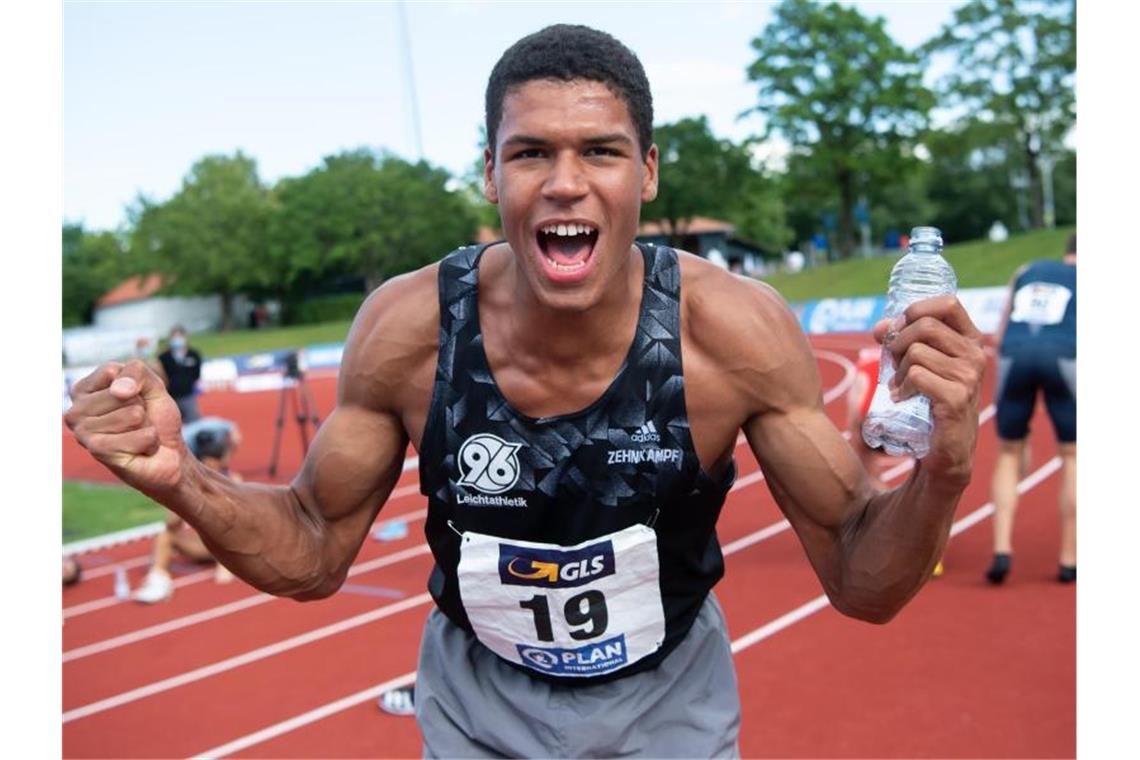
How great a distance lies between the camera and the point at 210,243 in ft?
163

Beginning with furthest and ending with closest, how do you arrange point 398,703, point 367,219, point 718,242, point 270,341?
point 718,242 < point 367,219 < point 270,341 < point 398,703

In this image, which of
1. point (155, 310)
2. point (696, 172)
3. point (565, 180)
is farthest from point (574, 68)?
point (155, 310)

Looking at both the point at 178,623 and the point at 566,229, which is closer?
the point at 566,229

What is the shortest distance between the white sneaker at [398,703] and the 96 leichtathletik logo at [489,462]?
3065mm

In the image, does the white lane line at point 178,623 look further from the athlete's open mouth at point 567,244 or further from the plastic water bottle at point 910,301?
the plastic water bottle at point 910,301

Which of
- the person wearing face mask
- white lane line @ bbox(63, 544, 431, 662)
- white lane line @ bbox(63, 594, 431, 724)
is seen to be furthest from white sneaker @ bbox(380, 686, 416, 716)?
the person wearing face mask

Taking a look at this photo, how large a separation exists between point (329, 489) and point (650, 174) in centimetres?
98

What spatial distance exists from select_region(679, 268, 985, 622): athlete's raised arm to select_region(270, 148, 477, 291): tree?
40.3 m

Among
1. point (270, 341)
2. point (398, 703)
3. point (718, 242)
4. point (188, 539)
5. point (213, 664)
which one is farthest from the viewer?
point (718, 242)

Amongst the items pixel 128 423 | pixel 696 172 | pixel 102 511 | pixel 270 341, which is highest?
pixel 696 172

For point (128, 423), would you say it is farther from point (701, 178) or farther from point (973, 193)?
point (973, 193)

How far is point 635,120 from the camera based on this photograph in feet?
7.09

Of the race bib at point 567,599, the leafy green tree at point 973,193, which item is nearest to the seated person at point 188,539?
the race bib at point 567,599

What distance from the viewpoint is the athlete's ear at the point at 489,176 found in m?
2.18
